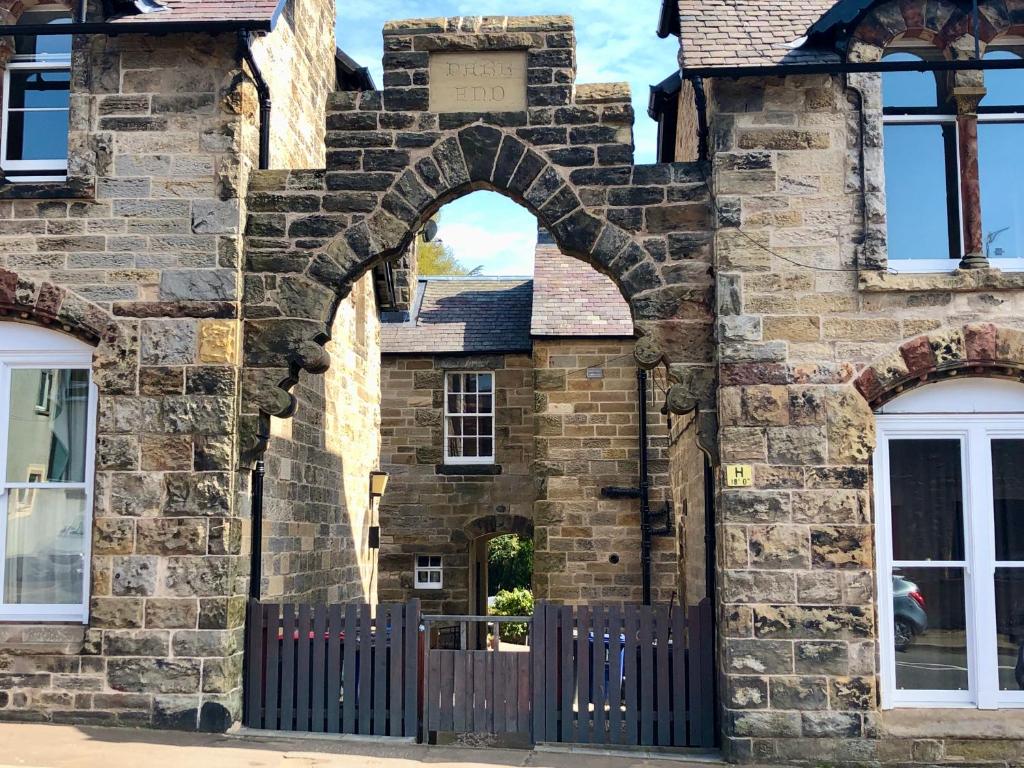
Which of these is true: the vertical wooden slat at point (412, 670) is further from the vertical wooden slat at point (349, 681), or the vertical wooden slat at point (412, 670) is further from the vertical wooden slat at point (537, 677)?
the vertical wooden slat at point (537, 677)

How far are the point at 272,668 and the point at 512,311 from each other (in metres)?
12.0

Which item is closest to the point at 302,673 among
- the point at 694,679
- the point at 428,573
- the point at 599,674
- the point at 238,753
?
the point at 238,753

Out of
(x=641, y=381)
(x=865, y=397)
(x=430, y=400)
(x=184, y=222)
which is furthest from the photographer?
(x=430, y=400)

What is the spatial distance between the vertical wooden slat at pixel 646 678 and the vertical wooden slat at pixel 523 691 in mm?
893

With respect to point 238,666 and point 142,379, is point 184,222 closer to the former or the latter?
point 142,379

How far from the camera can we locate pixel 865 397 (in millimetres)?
8117

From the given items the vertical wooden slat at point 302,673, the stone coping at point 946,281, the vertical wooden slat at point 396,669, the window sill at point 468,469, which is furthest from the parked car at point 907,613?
the window sill at point 468,469

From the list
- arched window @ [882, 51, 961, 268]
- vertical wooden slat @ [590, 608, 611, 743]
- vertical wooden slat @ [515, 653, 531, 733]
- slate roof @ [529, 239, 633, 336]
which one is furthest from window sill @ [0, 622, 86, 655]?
slate roof @ [529, 239, 633, 336]

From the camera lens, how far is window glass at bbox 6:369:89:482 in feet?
28.6

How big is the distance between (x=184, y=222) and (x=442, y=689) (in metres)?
4.24

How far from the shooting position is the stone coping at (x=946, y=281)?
8.08 m

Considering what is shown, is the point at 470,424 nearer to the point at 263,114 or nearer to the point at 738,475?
the point at 263,114

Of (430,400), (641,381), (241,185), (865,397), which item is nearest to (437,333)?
(430,400)

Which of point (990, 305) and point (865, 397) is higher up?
point (990, 305)
